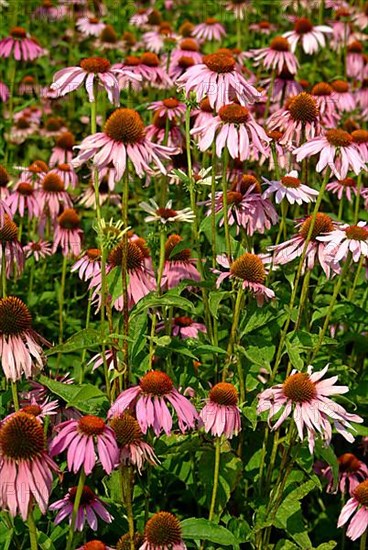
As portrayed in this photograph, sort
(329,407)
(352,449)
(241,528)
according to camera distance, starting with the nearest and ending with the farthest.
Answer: (329,407) → (241,528) → (352,449)

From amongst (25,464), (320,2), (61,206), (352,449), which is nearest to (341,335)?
(352,449)

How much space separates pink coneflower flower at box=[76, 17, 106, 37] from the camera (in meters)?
5.52

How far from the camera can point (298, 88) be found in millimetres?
3965

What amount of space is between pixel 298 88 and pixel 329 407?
2.21 meters

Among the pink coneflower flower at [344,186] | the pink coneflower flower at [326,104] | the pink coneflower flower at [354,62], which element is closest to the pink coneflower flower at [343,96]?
the pink coneflower flower at [326,104]

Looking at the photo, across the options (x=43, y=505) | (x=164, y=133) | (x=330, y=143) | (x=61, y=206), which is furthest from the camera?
(x=61, y=206)

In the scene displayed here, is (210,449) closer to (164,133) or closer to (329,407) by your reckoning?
(329,407)

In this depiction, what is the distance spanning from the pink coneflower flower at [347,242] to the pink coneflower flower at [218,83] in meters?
0.43

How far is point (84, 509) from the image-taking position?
2014 millimetres

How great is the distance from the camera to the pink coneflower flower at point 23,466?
1664 mm

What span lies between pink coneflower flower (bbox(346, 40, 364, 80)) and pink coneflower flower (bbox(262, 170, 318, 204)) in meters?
2.25

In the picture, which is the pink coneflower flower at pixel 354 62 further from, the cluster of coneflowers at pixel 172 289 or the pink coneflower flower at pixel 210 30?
the cluster of coneflowers at pixel 172 289

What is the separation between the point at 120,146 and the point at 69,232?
50.7 inches

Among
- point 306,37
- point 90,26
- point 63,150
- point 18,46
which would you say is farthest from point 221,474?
point 90,26
